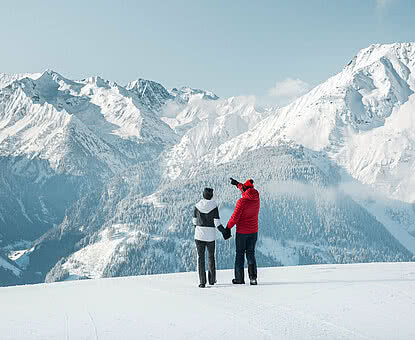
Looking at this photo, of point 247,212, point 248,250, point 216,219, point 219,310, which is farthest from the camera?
point 248,250

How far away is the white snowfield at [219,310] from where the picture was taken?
7102mm

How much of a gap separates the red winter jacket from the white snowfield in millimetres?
1624

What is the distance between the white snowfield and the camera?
710 centimetres

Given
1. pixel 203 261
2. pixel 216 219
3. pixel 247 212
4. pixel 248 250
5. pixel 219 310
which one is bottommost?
pixel 219 310

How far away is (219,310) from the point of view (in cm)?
861

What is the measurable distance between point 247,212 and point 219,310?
3890 millimetres

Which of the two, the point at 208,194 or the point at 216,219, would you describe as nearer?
the point at 216,219

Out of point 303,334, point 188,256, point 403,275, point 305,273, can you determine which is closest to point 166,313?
point 303,334

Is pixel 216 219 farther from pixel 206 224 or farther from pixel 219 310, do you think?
pixel 219 310

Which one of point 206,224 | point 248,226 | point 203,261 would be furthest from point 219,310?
point 248,226

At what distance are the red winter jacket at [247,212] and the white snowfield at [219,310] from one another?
1.62 m

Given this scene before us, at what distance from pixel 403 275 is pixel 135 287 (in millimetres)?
8163

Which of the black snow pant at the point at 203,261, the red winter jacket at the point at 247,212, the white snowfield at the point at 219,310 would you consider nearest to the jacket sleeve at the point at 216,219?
the red winter jacket at the point at 247,212

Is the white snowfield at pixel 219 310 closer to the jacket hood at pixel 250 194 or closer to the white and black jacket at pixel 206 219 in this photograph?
the white and black jacket at pixel 206 219
